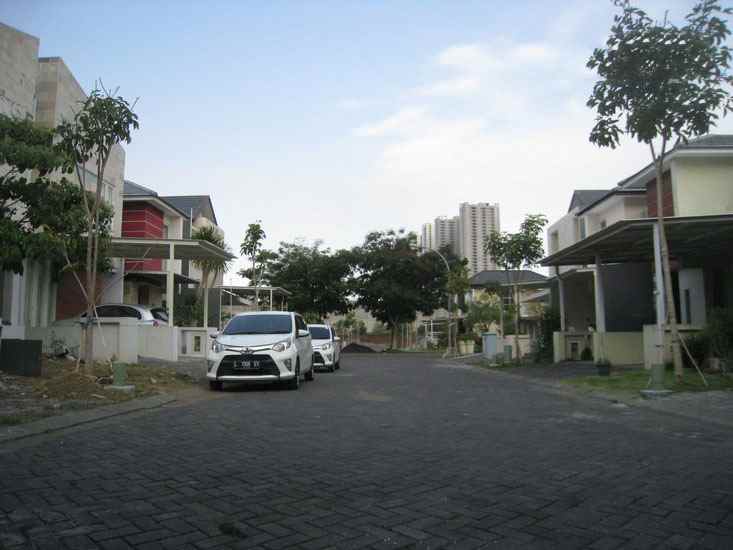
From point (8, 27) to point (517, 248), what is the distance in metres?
17.8

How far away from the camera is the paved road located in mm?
3812

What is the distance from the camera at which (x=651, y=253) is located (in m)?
21.3

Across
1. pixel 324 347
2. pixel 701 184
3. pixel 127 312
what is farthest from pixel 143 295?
pixel 701 184

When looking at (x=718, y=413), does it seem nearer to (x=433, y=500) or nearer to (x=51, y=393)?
(x=433, y=500)

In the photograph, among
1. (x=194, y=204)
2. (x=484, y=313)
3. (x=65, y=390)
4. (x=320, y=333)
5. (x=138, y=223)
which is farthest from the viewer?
(x=484, y=313)

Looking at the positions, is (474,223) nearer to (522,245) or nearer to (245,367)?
(522,245)

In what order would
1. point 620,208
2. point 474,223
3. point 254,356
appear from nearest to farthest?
1. point 254,356
2. point 620,208
3. point 474,223

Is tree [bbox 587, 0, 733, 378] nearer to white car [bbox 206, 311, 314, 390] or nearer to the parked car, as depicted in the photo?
white car [bbox 206, 311, 314, 390]

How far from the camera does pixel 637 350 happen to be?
68.4 ft

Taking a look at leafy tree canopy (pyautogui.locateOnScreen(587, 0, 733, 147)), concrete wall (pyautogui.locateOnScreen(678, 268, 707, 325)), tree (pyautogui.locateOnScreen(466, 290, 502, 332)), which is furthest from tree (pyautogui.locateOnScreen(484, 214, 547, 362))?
tree (pyautogui.locateOnScreen(466, 290, 502, 332))

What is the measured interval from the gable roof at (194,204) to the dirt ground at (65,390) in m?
27.3

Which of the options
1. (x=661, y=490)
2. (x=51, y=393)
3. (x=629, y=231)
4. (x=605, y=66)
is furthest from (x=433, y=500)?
(x=629, y=231)

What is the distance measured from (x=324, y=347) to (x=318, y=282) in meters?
29.5

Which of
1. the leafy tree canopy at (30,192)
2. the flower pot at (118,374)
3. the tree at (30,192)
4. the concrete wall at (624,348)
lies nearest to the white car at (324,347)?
the concrete wall at (624,348)
